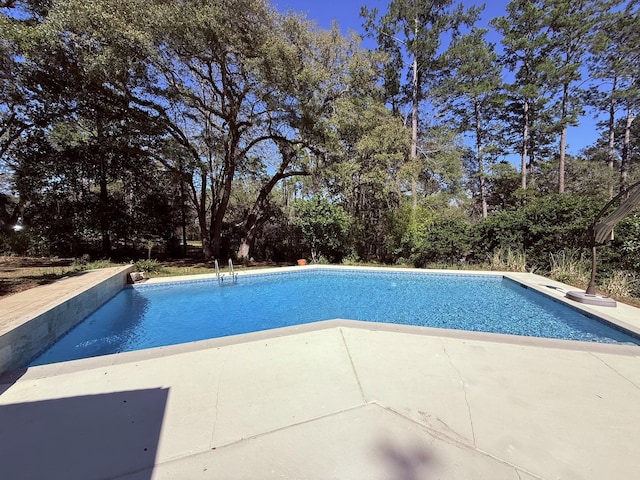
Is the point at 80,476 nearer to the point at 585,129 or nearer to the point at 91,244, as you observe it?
the point at 91,244

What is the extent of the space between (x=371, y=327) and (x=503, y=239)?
6.88m

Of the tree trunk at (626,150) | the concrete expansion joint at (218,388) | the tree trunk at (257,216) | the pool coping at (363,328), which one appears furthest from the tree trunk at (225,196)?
the tree trunk at (626,150)

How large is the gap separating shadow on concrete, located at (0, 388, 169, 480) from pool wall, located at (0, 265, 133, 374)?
1284 millimetres

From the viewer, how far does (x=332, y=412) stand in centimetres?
194

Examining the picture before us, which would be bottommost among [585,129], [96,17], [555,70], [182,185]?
[182,185]

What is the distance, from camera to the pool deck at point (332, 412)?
1539 millimetres

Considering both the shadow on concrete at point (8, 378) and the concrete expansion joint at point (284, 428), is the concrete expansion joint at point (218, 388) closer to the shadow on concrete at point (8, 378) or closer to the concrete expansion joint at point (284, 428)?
the concrete expansion joint at point (284, 428)

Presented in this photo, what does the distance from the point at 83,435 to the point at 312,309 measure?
428 centimetres

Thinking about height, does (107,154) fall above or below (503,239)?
above

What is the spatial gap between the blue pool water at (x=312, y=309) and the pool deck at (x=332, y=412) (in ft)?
4.94

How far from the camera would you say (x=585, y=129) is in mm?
16078

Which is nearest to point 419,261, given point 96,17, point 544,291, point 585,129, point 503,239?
point 503,239

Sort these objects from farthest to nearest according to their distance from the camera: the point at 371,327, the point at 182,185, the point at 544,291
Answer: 1. the point at 182,185
2. the point at 544,291
3. the point at 371,327

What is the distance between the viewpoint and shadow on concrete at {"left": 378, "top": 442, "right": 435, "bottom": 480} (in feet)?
4.83
